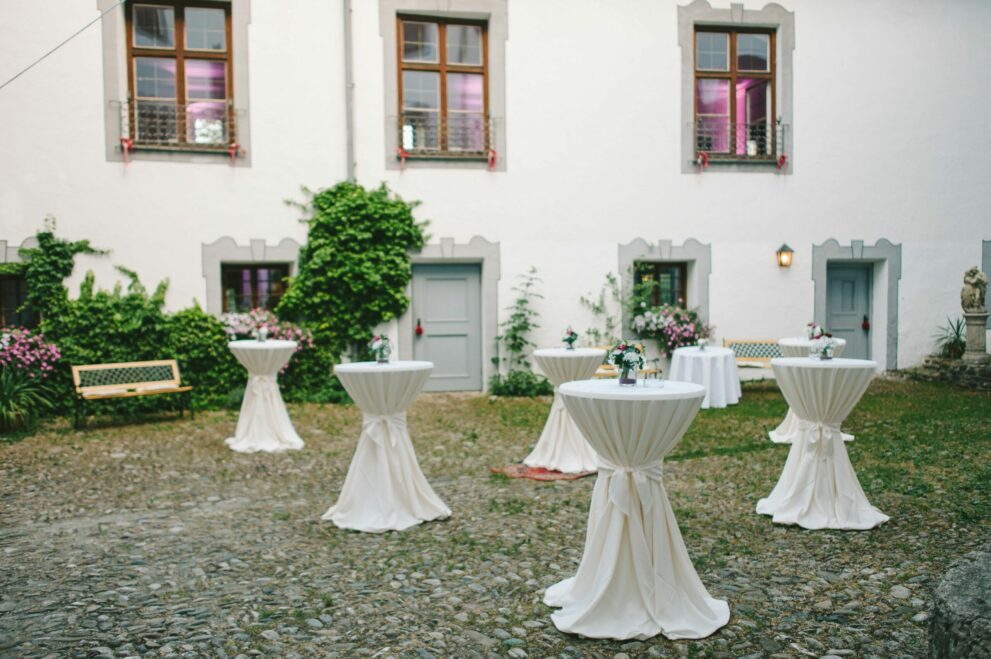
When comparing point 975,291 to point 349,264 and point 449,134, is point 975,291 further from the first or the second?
point 349,264

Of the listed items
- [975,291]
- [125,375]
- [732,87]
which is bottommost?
[125,375]

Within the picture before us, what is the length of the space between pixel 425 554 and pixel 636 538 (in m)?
1.31

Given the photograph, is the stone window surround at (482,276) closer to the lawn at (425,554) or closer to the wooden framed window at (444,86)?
the wooden framed window at (444,86)

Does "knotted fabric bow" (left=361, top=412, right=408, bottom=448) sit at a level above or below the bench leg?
above

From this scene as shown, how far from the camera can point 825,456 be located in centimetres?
428

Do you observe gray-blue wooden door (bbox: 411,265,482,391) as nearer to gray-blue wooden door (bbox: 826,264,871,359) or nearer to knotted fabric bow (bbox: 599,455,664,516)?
gray-blue wooden door (bbox: 826,264,871,359)

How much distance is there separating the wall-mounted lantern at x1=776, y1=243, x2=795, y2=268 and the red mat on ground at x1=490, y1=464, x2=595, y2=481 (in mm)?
6209

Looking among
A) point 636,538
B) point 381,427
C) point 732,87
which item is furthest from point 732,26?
point 636,538

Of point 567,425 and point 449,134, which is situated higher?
point 449,134

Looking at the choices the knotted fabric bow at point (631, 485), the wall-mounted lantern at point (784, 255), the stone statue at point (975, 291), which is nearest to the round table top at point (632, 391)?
the knotted fabric bow at point (631, 485)

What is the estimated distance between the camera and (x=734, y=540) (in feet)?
13.1

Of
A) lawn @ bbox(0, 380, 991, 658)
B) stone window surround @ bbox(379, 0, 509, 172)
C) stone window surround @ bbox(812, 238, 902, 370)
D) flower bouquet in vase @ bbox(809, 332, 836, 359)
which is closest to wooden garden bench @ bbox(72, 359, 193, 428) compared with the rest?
lawn @ bbox(0, 380, 991, 658)

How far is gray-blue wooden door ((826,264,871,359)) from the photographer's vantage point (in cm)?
1096

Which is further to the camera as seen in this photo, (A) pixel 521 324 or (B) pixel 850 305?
(B) pixel 850 305
